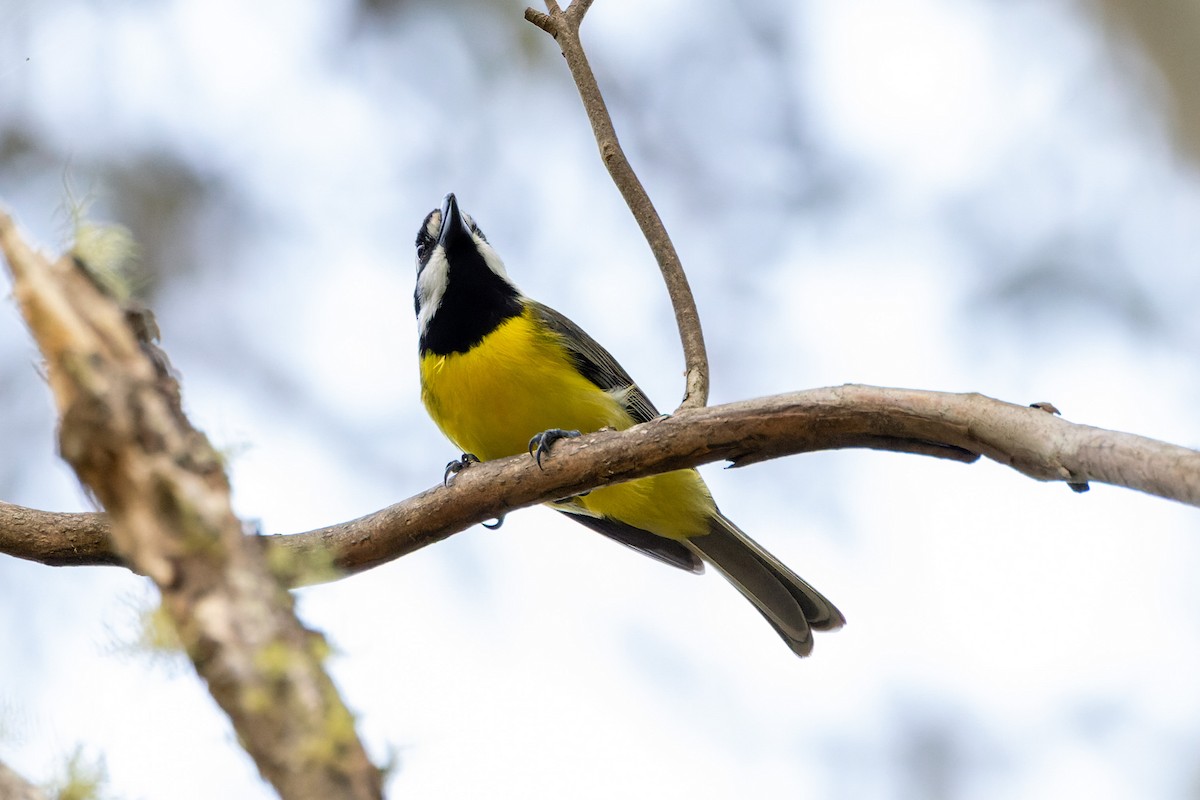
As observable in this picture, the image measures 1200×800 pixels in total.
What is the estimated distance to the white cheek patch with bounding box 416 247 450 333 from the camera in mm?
4568

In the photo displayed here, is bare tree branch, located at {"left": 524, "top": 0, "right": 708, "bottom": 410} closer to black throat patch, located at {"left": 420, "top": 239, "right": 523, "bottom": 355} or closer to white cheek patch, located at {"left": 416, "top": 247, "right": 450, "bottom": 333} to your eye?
black throat patch, located at {"left": 420, "top": 239, "right": 523, "bottom": 355}

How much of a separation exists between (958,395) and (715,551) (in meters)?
2.04

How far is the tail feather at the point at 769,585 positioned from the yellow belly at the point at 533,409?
0.09m

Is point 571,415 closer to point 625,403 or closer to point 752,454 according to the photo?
point 625,403

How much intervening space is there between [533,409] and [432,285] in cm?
93

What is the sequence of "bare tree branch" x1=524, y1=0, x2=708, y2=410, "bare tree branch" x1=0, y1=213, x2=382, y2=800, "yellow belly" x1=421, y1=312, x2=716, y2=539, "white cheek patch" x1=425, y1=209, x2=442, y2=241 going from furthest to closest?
"white cheek patch" x1=425, y1=209, x2=442, y2=241, "yellow belly" x1=421, y1=312, x2=716, y2=539, "bare tree branch" x1=524, y1=0, x2=708, y2=410, "bare tree branch" x1=0, y1=213, x2=382, y2=800

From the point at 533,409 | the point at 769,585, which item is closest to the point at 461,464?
the point at 533,409

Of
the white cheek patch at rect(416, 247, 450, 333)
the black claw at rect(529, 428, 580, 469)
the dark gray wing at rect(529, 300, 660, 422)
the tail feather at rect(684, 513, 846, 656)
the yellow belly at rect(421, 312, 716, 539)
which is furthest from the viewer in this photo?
the white cheek patch at rect(416, 247, 450, 333)

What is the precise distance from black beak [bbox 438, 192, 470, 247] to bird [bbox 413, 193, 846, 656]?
8.3 inches

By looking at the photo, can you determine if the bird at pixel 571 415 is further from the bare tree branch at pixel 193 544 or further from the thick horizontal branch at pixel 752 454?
the bare tree branch at pixel 193 544

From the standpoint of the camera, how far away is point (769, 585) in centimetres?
423

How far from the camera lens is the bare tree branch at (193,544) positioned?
3.15 feet

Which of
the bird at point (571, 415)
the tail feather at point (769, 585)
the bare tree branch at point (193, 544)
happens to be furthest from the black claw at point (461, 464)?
the bare tree branch at point (193, 544)

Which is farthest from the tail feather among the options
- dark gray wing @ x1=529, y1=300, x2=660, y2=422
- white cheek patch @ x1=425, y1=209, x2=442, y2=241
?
white cheek patch @ x1=425, y1=209, x2=442, y2=241
